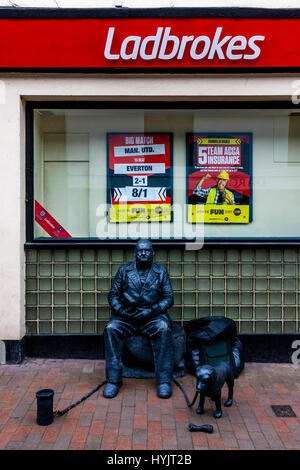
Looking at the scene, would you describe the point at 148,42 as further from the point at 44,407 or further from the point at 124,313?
the point at 44,407

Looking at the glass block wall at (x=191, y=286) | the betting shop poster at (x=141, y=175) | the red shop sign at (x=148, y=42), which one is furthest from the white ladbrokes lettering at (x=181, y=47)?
the glass block wall at (x=191, y=286)

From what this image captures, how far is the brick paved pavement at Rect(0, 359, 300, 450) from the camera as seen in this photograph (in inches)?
133

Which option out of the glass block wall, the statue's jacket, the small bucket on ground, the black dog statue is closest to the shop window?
the glass block wall

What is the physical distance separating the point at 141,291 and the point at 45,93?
9.15ft

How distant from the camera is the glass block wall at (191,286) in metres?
5.35

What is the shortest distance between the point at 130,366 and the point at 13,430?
1.58 meters

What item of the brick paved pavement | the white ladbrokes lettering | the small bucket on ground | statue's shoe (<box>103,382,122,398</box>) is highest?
the white ladbrokes lettering

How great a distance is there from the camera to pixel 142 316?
452cm

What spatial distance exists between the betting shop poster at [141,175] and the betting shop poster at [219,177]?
1.09 feet

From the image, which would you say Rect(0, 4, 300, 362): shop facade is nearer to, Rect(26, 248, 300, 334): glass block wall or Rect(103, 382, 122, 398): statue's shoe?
Rect(26, 248, 300, 334): glass block wall

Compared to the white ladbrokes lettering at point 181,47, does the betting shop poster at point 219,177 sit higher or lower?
lower

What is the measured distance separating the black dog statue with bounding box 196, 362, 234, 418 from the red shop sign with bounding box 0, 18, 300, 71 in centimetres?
358

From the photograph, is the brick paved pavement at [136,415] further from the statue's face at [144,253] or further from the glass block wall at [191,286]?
the statue's face at [144,253]

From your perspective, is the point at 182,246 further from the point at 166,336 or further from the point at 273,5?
the point at 273,5
